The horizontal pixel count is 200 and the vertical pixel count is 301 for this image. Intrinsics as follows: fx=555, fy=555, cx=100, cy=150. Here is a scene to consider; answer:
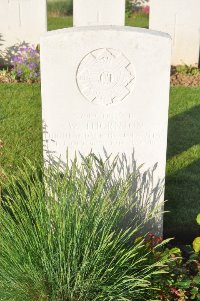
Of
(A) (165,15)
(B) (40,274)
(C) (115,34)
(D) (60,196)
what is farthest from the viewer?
(A) (165,15)

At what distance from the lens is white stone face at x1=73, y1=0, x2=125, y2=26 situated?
7637 mm

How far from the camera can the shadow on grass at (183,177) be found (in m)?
4.03

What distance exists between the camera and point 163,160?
344cm

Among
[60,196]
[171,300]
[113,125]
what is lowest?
[171,300]

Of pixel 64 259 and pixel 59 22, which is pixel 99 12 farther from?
pixel 59 22

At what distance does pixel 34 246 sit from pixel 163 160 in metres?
1.07

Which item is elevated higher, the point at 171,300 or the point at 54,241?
the point at 54,241

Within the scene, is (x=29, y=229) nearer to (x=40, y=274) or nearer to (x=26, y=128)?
(x=40, y=274)

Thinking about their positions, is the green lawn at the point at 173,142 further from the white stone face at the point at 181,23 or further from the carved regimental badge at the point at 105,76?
the white stone face at the point at 181,23

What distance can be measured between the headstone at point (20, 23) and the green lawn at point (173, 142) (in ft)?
3.91

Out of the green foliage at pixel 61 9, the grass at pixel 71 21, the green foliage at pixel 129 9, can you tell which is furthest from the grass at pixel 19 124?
the green foliage at pixel 61 9

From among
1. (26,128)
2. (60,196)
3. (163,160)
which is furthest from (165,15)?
(60,196)

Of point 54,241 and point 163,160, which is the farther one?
point 163,160

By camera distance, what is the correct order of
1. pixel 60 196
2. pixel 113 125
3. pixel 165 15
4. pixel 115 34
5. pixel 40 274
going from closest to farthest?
pixel 40 274 → pixel 60 196 → pixel 115 34 → pixel 113 125 → pixel 165 15
